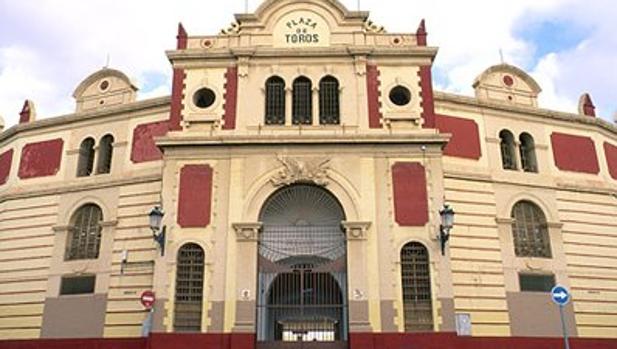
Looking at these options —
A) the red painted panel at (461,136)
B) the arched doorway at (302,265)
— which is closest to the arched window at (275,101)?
the arched doorway at (302,265)

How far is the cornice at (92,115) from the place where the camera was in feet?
81.8

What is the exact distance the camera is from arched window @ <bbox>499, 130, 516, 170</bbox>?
81.4 feet

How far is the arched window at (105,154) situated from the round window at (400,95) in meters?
12.0

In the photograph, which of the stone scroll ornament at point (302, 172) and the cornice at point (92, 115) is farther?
the cornice at point (92, 115)

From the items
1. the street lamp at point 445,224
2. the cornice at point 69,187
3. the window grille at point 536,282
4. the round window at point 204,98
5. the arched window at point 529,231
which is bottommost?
the window grille at point 536,282

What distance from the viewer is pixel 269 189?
20.5m

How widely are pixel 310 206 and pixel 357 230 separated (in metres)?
2.26

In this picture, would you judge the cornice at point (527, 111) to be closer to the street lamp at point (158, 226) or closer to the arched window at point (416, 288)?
the arched window at point (416, 288)

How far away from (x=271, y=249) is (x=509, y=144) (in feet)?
37.7

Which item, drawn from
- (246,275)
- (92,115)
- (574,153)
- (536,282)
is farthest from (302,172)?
(574,153)

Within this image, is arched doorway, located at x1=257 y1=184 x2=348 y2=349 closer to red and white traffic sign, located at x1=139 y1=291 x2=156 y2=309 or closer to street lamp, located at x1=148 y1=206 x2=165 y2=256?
street lamp, located at x1=148 y1=206 x2=165 y2=256

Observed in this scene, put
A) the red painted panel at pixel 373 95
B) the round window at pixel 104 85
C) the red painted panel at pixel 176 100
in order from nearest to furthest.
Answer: the red painted panel at pixel 373 95 → the red painted panel at pixel 176 100 → the round window at pixel 104 85

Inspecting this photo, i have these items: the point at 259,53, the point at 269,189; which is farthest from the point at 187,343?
the point at 259,53

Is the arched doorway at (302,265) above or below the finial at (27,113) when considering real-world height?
below
